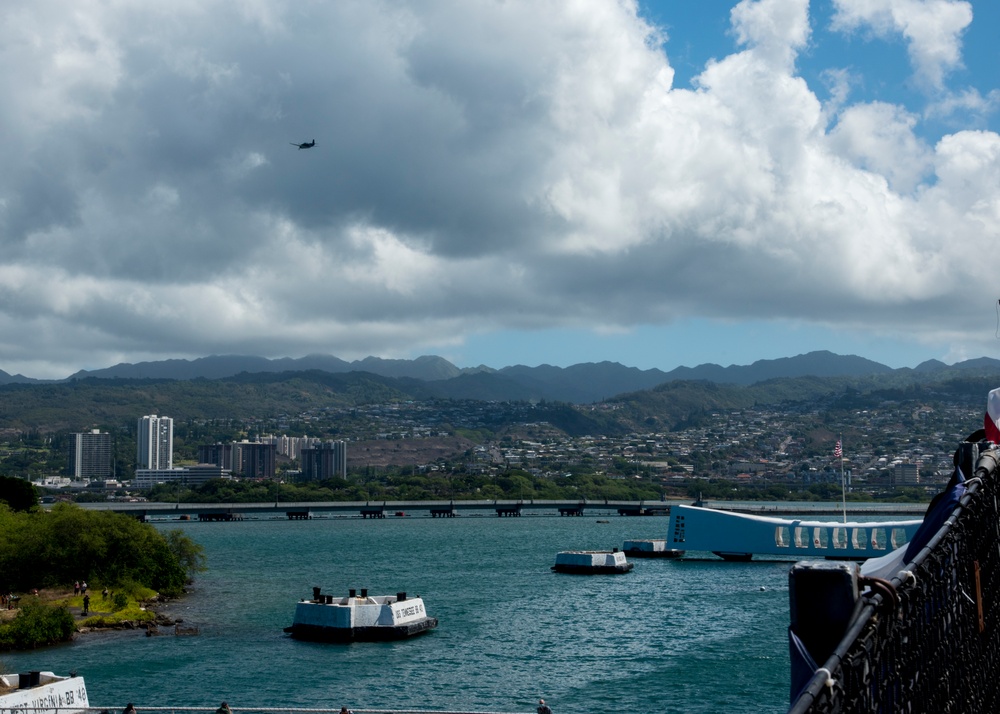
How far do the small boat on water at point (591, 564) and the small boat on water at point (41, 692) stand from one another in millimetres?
46860

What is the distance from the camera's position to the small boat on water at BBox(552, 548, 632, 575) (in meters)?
68.1

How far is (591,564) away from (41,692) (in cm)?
4930

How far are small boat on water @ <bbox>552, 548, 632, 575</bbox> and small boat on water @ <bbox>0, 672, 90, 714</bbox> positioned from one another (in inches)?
1845

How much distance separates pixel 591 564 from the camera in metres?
68.5

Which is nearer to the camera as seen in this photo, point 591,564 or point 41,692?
point 41,692

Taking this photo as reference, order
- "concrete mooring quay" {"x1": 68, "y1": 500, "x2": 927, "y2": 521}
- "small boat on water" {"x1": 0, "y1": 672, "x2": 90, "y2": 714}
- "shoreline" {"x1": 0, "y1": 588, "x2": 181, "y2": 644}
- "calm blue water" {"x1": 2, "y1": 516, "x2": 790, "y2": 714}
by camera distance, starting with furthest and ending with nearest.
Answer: "concrete mooring quay" {"x1": 68, "y1": 500, "x2": 927, "y2": 521}, "shoreline" {"x1": 0, "y1": 588, "x2": 181, "y2": 644}, "calm blue water" {"x1": 2, "y1": 516, "x2": 790, "y2": 714}, "small boat on water" {"x1": 0, "y1": 672, "x2": 90, "y2": 714}

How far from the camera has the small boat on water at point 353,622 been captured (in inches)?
1587

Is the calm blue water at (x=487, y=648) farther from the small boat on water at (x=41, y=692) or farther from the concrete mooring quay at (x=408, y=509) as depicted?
the concrete mooring quay at (x=408, y=509)

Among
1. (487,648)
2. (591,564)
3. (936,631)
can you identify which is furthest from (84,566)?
(936,631)

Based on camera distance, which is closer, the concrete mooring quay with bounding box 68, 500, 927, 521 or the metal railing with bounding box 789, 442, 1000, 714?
the metal railing with bounding box 789, 442, 1000, 714

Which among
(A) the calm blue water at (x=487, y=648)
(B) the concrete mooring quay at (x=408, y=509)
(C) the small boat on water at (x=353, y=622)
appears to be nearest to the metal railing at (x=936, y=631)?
(A) the calm blue water at (x=487, y=648)

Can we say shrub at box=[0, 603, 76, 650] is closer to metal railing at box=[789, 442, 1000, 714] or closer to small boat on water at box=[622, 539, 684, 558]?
metal railing at box=[789, 442, 1000, 714]

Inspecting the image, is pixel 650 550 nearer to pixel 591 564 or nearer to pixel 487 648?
pixel 591 564

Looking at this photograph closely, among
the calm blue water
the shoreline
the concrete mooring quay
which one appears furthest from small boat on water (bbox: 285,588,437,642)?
the concrete mooring quay
